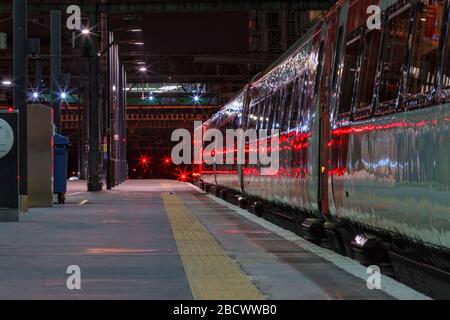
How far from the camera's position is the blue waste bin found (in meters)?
23.3

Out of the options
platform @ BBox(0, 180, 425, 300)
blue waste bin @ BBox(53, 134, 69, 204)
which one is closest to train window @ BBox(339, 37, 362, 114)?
platform @ BBox(0, 180, 425, 300)

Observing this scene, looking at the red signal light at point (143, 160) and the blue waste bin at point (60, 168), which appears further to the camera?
the red signal light at point (143, 160)

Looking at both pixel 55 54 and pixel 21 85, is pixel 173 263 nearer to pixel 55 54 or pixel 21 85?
pixel 21 85

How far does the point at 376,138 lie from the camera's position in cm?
819

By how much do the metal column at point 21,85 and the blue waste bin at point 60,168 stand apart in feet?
14.5

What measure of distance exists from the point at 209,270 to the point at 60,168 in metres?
15.5

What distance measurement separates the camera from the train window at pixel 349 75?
9547 mm

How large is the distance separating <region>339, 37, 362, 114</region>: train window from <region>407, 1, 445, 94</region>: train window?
2.10 m

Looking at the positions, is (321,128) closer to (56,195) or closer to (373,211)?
(373,211)

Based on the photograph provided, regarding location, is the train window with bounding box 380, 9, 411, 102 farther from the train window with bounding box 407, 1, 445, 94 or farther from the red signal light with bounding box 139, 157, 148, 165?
the red signal light with bounding box 139, 157, 148, 165

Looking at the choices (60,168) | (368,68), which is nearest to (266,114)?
(368,68)

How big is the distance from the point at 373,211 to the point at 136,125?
75.7 metres

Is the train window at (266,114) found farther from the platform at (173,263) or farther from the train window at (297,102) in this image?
the train window at (297,102)

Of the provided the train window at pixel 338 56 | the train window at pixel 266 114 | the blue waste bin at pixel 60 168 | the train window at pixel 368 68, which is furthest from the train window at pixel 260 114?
the train window at pixel 368 68
